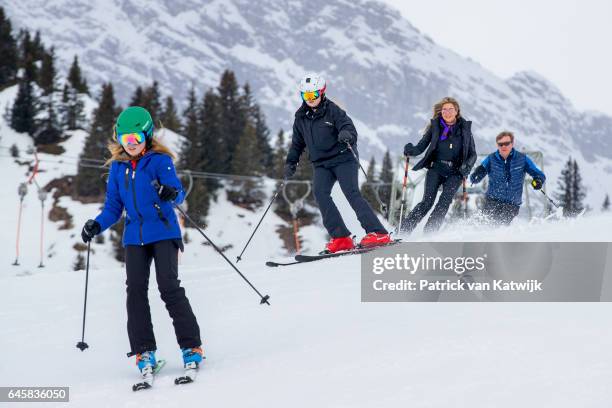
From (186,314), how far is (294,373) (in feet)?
3.02

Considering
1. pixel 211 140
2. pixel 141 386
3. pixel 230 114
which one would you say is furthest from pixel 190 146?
pixel 141 386

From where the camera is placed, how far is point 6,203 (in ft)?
127

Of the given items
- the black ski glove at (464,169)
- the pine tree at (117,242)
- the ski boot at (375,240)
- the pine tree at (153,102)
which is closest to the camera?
the ski boot at (375,240)

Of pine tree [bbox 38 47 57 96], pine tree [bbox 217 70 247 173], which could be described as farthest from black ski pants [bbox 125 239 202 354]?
pine tree [bbox 38 47 57 96]

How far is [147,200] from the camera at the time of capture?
4.23 meters

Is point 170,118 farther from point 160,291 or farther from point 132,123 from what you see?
point 160,291

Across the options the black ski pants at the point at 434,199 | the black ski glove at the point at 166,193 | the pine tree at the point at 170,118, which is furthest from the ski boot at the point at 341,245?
the pine tree at the point at 170,118

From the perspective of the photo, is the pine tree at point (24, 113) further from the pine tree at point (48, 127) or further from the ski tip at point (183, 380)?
the ski tip at point (183, 380)

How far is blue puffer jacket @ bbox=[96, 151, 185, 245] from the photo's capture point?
4.21 m

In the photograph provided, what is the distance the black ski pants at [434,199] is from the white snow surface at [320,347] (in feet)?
2.24

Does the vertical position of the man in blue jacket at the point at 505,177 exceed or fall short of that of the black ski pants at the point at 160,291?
it exceeds it

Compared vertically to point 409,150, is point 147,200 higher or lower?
lower

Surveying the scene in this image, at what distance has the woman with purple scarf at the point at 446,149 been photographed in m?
7.91

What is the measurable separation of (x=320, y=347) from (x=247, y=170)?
158 feet
